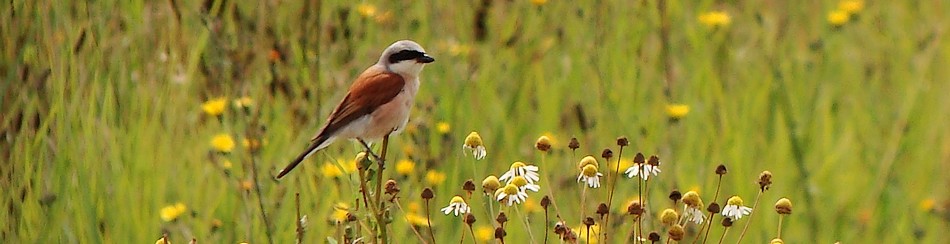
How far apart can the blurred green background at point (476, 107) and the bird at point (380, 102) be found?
15.0 inches

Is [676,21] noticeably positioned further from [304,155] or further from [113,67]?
[304,155]

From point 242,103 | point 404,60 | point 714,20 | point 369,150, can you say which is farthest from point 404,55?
point 714,20

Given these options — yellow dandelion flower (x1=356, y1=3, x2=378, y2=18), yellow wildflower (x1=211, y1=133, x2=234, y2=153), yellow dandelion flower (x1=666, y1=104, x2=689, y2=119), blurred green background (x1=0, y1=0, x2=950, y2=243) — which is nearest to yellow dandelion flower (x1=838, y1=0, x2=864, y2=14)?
blurred green background (x1=0, y1=0, x2=950, y2=243)

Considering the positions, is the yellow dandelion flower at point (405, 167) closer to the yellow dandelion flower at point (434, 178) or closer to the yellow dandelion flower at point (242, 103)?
the yellow dandelion flower at point (434, 178)

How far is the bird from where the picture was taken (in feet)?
9.63

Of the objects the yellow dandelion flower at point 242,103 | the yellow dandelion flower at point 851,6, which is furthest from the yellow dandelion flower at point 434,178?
the yellow dandelion flower at point 851,6

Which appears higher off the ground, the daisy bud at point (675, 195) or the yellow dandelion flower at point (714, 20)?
the yellow dandelion flower at point (714, 20)

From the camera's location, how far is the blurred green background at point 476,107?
365 cm

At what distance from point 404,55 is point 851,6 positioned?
3.02 m

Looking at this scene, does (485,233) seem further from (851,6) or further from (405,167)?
(851,6)

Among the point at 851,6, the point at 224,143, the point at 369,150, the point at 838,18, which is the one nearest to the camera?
the point at 369,150

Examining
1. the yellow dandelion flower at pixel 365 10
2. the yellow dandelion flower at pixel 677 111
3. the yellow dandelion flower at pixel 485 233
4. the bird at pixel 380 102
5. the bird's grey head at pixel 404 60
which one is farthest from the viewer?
the yellow dandelion flower at pixel 365 10

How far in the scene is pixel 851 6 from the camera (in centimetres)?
570

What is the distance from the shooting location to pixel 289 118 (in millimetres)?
4422
